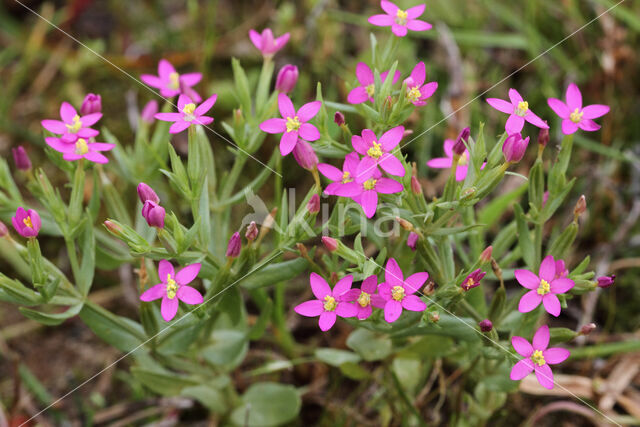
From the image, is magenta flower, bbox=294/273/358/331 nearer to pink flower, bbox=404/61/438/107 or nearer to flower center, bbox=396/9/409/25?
pink flower, bbox=404/61/438/107

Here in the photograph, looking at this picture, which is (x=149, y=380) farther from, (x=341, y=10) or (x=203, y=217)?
(x=341, y=10)

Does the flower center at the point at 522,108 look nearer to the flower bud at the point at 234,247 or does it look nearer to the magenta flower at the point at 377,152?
the magenta flower at the point at 377,152

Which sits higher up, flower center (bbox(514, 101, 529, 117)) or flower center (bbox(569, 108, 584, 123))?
flower center (bbox(514, 101, 529, 117))

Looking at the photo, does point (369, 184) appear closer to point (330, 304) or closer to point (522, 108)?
point (330, 304)

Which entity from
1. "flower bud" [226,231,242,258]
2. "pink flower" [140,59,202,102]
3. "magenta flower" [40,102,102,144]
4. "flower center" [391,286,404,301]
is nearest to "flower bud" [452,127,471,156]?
"flower center" [391,286,404,301]

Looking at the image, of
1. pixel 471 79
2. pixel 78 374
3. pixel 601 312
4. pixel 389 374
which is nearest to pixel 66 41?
pixel 78 374

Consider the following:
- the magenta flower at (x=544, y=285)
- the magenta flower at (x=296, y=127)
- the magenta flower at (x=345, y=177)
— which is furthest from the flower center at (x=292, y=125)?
the magenta flower at (x=544, y=285)
